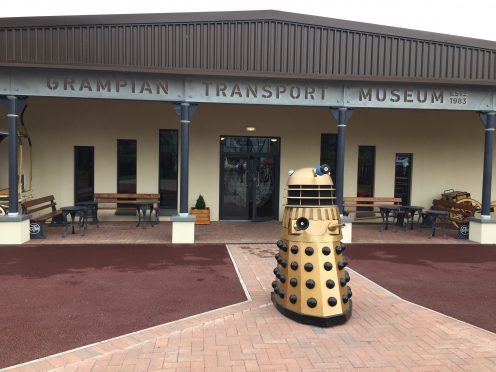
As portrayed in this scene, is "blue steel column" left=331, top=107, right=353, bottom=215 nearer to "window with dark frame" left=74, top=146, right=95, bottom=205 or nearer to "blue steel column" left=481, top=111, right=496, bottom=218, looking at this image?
"blue steel column" left=481, top=111, right=496, bottom=218

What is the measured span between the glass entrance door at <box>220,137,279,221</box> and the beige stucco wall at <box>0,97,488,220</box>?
26 cm

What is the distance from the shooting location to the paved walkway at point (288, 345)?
3605 mm

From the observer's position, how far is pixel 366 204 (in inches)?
469

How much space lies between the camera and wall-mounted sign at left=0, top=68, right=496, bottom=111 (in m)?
8.57

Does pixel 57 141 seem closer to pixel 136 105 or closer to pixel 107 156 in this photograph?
pixel 107 156

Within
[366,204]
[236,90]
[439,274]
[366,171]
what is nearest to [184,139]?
[236,90]

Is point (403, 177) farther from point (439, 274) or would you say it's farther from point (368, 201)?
point (439, 274)

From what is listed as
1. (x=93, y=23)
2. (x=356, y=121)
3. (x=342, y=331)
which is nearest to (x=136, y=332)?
(x=342, y=331)

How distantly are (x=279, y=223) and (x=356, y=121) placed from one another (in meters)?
3.77

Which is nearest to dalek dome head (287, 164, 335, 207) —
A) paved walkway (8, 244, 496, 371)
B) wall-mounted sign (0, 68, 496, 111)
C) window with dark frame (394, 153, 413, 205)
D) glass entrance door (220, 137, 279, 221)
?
paved walkway (8, 244, 496, 371)

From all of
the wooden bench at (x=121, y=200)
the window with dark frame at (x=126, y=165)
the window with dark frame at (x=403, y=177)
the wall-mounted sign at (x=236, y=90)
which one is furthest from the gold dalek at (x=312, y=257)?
the window with dark frame at (x=403, y=177)

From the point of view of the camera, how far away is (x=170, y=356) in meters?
3.74

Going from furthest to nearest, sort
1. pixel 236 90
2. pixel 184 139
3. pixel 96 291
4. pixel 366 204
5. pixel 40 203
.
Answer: pixel 366 204 < pixel 40 203 < pixel 236 90 < pixel 184 139 < pixel 96 291

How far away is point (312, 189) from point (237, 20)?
6.19 m
